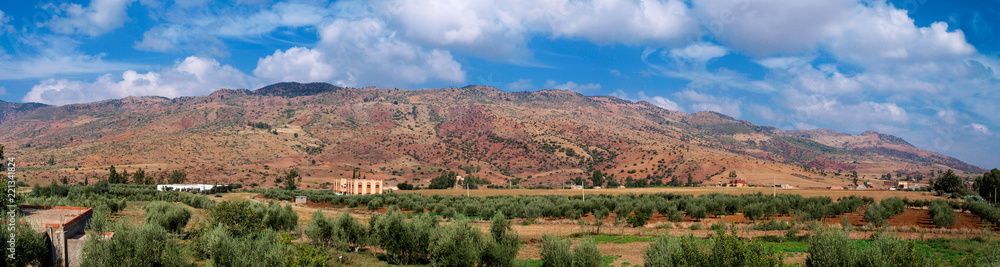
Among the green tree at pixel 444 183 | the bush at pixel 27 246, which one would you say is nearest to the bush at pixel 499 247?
the bush at pixel 27 246

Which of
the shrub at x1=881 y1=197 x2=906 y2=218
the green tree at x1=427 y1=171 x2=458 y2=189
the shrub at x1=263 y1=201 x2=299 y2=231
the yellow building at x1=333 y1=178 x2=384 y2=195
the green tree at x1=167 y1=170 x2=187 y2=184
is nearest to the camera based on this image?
the shrub at x1=263 y1=201 x2=299 y2=231

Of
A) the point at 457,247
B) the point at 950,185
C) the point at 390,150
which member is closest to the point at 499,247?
the point at 457,247

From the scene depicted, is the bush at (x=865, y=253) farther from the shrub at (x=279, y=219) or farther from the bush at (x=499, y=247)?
the shrub at (x=279, y=219)

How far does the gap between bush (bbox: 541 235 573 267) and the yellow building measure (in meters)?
70.7

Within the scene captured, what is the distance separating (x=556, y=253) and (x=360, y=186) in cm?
7329

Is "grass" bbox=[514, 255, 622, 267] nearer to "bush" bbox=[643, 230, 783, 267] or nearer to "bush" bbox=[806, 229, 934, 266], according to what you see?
"bush" bbox=[643, 230, 783, 267]

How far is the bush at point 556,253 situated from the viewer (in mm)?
17359

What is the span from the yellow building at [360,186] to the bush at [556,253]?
70.7 m

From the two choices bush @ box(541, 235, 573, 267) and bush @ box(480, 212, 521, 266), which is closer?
bush @ box(541, 235, 573, 267)

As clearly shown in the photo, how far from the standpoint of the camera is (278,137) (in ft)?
490

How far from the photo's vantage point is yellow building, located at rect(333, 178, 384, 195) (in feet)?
282

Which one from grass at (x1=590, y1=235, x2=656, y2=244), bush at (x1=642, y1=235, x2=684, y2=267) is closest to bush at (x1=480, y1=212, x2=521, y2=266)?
bush at (x1=642, y1=235, x2=684, y2=267)

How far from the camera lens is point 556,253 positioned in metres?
17.7

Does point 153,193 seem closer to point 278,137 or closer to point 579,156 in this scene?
point 278,137
